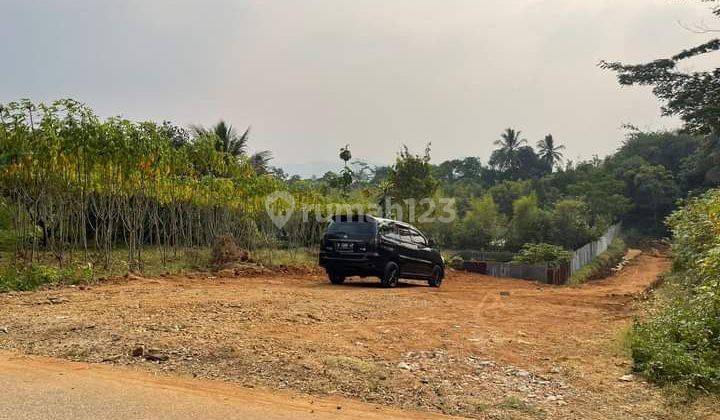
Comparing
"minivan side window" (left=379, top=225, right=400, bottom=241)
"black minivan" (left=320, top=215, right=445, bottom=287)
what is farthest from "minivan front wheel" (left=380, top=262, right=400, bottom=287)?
"minivan side window" (left=379, top=225, right=400, bottom=241)

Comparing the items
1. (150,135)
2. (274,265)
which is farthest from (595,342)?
(274,265)

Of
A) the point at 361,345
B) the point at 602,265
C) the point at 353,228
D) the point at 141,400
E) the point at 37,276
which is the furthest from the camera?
the point at 602,265

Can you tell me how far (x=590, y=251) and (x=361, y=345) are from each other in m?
26.2

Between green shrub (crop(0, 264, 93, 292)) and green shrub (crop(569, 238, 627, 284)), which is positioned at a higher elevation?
green shrub (crop(0, 264, 93, 292))

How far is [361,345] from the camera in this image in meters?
6.94

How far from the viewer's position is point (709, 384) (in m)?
5.31

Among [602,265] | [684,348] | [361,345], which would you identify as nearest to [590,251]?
[602,265]

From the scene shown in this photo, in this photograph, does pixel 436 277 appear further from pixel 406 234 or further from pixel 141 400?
pixel 141 400

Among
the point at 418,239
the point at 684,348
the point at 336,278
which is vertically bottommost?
the point at 336,278

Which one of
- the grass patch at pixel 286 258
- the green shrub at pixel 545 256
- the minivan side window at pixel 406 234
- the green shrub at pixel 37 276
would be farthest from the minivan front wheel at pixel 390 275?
the green shrub at pixel 545 256

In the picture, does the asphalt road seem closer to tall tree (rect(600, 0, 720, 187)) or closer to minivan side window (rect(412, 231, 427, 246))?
minivan side window (rect(412, 231, 427, 246))

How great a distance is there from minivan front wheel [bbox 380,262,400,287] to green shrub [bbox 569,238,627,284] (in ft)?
41.5

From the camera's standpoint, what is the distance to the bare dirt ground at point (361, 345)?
5.29m

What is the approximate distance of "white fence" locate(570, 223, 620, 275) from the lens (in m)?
26.3
